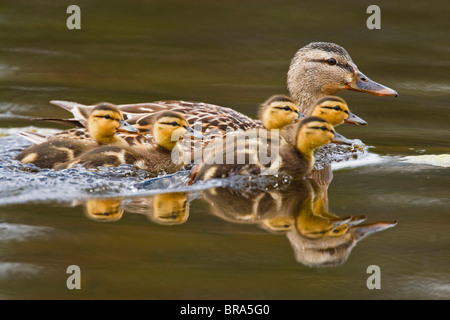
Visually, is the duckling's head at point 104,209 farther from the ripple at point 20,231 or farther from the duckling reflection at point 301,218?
the duckling reflection at point 301,218

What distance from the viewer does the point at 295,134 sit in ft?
15.8

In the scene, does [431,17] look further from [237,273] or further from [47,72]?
[237,273]

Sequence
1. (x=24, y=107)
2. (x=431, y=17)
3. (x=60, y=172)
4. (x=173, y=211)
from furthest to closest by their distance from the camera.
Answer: (x=431, y=17) → (x=24, y=107) → (x=60, y=172) → (x=173, y=211)

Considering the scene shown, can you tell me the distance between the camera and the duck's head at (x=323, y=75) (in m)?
5.62

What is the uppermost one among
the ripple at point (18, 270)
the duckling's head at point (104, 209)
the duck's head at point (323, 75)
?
the duck's head at point (323, 75)

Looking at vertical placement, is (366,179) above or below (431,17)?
below

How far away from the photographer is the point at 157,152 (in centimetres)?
492

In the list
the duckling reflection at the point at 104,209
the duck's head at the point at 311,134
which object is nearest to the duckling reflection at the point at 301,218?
the duck's head at the point at 311,134

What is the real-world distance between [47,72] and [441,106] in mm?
3350

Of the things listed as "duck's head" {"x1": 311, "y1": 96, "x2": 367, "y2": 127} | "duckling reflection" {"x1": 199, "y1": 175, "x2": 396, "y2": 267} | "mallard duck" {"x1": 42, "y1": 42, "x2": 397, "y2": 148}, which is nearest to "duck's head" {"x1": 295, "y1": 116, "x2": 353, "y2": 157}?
"duckling reflection" {"x1": 199, "y1": 175, "x2": 396, "y2": 267}

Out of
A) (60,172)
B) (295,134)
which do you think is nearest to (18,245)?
(60,172)

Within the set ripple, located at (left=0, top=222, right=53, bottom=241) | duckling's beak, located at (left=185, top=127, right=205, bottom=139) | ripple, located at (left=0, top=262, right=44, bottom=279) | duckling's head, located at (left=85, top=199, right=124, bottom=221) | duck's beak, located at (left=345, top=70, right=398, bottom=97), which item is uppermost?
duck's beak, located at (left=345, top=70, right=398, bottom=97)

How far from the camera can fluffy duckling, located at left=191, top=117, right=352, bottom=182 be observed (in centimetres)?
464

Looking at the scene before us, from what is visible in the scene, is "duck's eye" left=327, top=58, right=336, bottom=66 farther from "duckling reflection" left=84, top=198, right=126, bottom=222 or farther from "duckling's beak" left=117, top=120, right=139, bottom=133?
"duckling reflection" left=84, top=198, right=126, bottom=222
